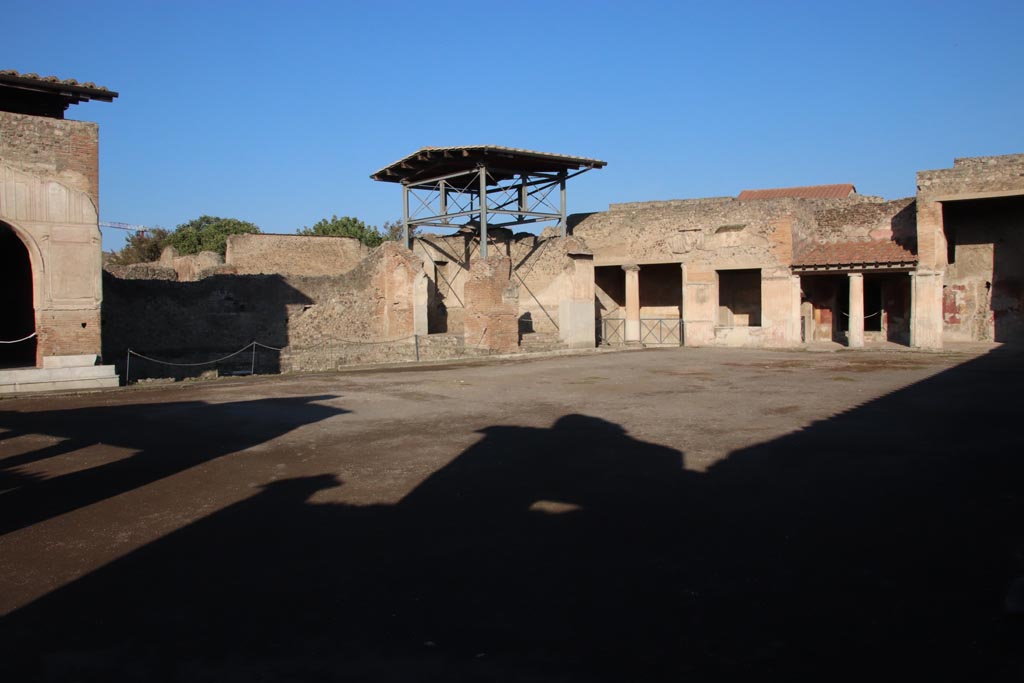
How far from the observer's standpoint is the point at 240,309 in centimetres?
2106

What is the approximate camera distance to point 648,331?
26.0 m

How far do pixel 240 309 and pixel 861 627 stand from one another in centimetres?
2018

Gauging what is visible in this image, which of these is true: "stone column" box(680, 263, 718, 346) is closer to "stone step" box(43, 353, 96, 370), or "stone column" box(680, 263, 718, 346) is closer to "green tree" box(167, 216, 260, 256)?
"stone step" box(43, 353, 96, 370)

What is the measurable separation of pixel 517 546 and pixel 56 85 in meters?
13.3

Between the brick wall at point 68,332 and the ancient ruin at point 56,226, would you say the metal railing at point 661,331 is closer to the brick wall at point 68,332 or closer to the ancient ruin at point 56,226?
the brick wall at point 68,332

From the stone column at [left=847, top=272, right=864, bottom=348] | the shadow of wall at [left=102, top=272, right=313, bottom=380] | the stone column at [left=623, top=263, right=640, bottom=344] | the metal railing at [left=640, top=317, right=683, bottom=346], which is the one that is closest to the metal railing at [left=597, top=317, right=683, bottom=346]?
the metal railing at [left=640, top=317, right=683, bottom=346]

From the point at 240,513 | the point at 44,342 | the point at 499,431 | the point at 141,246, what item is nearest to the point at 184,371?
the point at 44,342

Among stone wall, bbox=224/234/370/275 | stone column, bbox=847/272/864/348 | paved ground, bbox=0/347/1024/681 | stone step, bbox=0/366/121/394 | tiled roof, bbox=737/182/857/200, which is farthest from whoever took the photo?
tiled roof, bbox=737/182/857/200

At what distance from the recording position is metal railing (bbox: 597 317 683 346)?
25359 millimetres

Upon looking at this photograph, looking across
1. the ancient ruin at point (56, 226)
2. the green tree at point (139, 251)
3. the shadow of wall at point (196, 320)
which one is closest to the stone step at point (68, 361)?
the ancient ruin at point (56, 226)

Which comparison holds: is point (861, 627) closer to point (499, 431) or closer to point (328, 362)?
point (499, 431)

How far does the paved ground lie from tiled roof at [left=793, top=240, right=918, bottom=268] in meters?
13.0

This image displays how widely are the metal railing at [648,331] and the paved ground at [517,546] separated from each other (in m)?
16.0

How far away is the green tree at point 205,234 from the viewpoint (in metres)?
45.2
